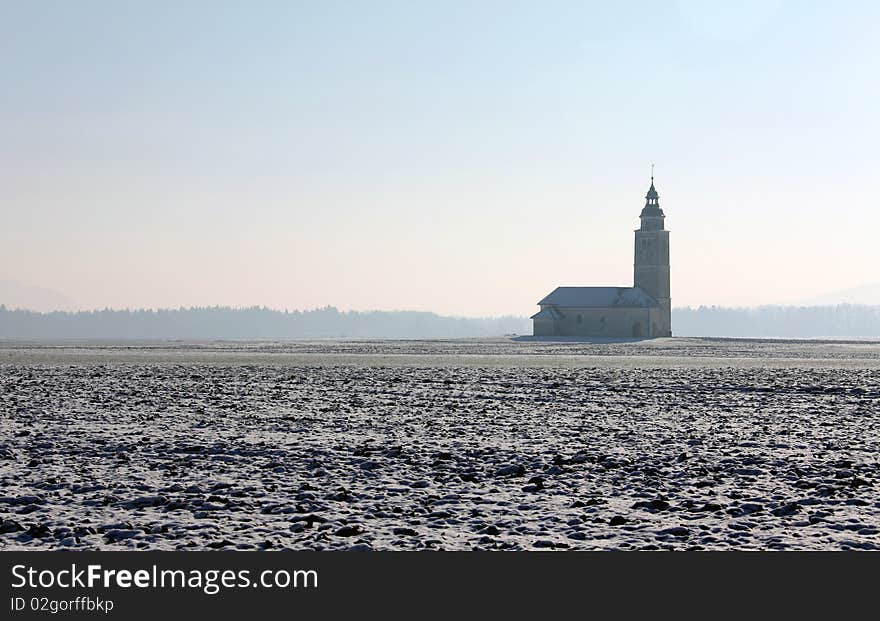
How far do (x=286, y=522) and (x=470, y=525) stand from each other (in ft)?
6.57

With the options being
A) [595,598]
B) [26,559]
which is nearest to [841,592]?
[595,598]

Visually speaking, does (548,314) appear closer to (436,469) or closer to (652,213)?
(652,213)

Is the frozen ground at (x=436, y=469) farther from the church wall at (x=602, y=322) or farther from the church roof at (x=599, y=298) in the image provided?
the church roof at (x=599, y=298)

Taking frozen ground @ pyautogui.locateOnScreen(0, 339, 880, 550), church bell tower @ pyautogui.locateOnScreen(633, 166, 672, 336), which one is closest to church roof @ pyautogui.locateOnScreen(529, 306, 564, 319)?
church bell tower @ pyautogui.locateOnScreen(633, 166, 672, 336)

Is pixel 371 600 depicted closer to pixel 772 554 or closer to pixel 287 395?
pixel 772 554

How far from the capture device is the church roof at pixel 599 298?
415 feet

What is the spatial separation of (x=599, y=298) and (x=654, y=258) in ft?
29.4

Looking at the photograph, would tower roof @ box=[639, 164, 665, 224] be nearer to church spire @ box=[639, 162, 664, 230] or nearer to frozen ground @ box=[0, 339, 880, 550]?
church spire @ box=[639, 162, 664, 230]

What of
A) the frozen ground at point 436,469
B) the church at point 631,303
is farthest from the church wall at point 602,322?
the frozen ground at point 436,469

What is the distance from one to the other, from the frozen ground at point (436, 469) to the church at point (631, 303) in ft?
316

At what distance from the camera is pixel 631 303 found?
125812 mm

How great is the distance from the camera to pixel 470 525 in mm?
10914

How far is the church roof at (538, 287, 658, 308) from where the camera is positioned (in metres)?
126

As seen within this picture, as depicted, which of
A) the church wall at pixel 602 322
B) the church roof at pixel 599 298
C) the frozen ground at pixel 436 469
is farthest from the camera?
the church roof at pixel 599 298
